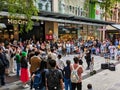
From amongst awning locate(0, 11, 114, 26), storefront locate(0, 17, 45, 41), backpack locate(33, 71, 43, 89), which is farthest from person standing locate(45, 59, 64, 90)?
storefront locate(0, 17, 45, 41)

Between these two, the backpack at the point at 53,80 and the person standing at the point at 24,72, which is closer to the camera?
the backpack at the point at 53,80

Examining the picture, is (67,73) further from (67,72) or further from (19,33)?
(19,33)

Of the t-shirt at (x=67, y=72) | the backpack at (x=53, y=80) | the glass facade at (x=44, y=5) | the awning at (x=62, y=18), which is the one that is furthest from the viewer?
the glass facade at (x=44, y=5)

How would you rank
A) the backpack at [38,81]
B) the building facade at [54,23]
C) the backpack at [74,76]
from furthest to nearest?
the building facade at [54,23], the backpack at [74,76], the backpack at [38,81]

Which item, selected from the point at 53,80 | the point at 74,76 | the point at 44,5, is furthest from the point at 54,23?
the point at 53,80

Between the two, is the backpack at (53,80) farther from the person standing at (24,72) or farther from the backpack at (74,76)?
the person standing at (24,72)

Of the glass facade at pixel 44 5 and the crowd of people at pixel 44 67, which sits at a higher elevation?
the glass facade at pixel 44 5

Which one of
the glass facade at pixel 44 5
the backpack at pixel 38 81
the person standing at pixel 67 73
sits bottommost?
the person standing at pixel 67 73

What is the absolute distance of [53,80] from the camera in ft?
28.6

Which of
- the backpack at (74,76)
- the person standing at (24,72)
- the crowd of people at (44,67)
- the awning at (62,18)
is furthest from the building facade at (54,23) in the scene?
the backpack at (74,76)

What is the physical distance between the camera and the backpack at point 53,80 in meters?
8.66

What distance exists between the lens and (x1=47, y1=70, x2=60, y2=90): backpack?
8664mm

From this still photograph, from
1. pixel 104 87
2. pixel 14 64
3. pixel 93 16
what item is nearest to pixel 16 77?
pixel 14 64

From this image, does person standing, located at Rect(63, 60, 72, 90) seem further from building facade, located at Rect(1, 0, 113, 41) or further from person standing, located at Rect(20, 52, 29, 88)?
building facade, located at Rect(1, 0, 113, 41)
